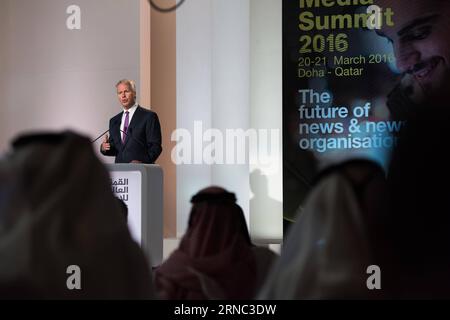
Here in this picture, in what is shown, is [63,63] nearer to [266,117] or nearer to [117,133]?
[117,133]

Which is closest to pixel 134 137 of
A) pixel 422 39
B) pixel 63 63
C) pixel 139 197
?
pixel 139 197

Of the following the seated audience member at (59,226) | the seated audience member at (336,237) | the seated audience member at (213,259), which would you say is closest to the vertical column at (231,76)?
the seated audience member at (213,259)

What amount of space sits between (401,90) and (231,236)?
4141 mm

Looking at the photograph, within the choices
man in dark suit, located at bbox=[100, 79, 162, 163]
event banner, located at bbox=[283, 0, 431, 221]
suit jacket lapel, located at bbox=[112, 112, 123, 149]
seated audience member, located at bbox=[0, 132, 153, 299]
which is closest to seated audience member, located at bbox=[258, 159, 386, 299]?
seated audience member, located at bbox=[0, 132, 153, 299]

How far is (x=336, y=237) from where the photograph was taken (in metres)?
1.69

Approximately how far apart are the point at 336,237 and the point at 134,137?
4.48 meters

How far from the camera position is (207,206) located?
290 centimetres

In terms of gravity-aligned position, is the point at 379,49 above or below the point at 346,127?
above

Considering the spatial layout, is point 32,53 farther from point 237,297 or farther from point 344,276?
point 344,276

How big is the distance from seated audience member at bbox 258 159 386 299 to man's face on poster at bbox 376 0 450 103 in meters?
4.89

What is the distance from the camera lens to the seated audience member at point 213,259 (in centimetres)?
278

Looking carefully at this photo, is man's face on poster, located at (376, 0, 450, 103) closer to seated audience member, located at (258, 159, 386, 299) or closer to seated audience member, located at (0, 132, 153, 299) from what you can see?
seated audience member, located at (258, 159, 386, 299)
